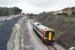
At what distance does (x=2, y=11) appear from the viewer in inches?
5674

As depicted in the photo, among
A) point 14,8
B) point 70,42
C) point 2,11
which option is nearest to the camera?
point 70,42

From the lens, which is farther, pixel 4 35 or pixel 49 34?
pixel 49 34

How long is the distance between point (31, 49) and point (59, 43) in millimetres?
7483

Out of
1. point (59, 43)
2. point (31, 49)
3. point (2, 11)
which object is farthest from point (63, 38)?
point (2, 11)

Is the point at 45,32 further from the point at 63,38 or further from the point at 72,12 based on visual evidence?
the point at 72,12

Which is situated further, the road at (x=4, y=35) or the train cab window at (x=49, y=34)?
the train cab window at (x=49, y=34)

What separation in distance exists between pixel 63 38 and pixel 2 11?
10930 centimetres

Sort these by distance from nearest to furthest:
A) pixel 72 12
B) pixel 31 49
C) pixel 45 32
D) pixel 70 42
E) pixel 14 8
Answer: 1. pixel 31 49
2. pixel 70 42
3. pixel 45 32
4. pixel 72 12
5. pixel 14 8

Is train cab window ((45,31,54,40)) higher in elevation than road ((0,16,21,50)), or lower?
lower

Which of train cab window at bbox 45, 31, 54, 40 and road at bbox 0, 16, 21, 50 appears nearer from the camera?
road at bbox 0, 16, 21, 50

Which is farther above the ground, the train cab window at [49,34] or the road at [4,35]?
the road at [4,35]

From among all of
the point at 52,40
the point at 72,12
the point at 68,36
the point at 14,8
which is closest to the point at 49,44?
the point at 52,40

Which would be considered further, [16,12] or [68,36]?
[16,12]

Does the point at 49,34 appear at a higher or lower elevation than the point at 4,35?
lower
